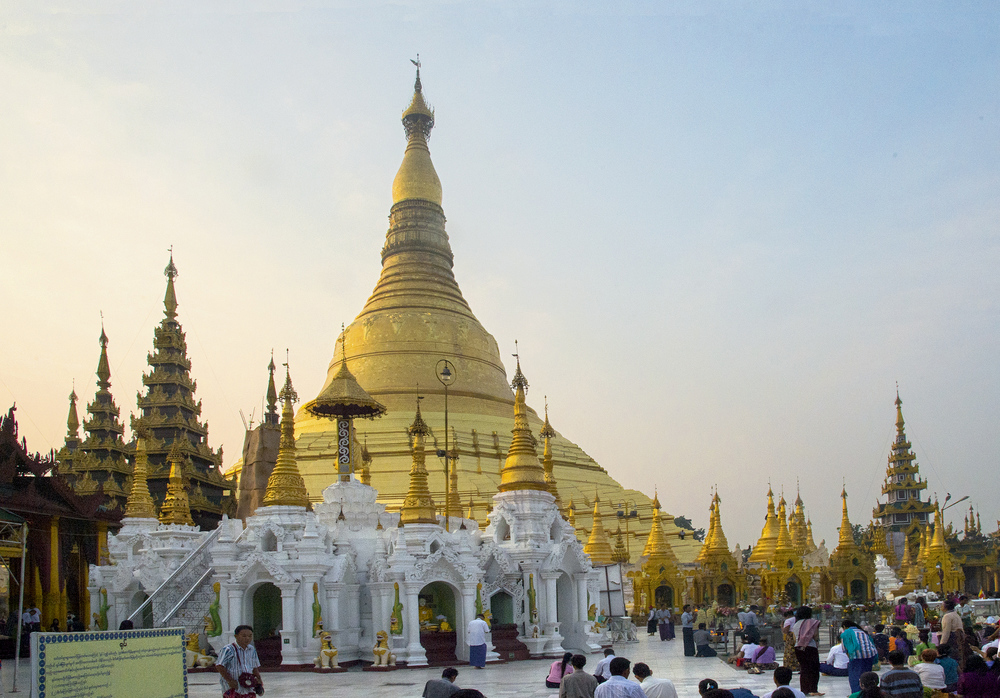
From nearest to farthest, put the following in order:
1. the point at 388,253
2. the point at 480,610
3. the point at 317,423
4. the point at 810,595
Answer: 1. the point at 480,610
2. the point at 810,595
3. the point at 317,423
4. the point at 388,253

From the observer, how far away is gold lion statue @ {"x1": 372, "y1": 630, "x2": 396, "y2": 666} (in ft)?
67.8

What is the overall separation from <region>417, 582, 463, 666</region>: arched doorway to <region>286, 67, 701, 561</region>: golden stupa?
41.0 ft

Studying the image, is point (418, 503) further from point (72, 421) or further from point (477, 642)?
point (72, 421)

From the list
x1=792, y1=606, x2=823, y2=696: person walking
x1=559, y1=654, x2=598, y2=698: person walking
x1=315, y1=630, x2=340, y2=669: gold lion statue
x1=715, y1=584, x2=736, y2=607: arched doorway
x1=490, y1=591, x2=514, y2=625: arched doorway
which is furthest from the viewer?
x1=715, y1=584, x2=736, y2=607: arched doorway

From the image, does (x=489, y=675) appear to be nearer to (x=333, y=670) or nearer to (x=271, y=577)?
(x=333, y=670)

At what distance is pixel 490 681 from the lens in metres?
17.5

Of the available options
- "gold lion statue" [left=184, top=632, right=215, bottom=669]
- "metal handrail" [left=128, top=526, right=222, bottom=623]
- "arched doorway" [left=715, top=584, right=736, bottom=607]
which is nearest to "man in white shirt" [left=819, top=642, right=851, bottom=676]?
"gold lion statue" [left=184, top=632, right=215, bottom=669]

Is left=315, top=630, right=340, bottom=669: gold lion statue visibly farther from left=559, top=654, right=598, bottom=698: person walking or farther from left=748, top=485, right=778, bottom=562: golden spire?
left=748, top=485, right=778, bottom=562: golden spire

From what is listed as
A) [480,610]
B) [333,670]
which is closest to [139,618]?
[333,670]

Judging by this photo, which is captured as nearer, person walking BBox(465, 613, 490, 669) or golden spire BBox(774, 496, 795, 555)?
person walking BBox(465, 613, 490, 669)

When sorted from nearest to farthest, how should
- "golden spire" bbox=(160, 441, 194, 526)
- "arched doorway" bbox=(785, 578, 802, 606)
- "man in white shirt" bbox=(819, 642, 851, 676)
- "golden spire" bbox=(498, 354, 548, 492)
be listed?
"man in white shirt" bbox=(819, 642, 851, 676), "golden spire" bbox=(498, 354, 548, 492), "golden spire" bbox=(160, 441, 194, 526), "arched doorway" bbox=(785, 578, 802, 606)

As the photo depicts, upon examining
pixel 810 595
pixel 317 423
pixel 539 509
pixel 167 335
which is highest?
pixel 167 335

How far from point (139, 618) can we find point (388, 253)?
28881 millimetres

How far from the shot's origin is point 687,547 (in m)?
43.2
